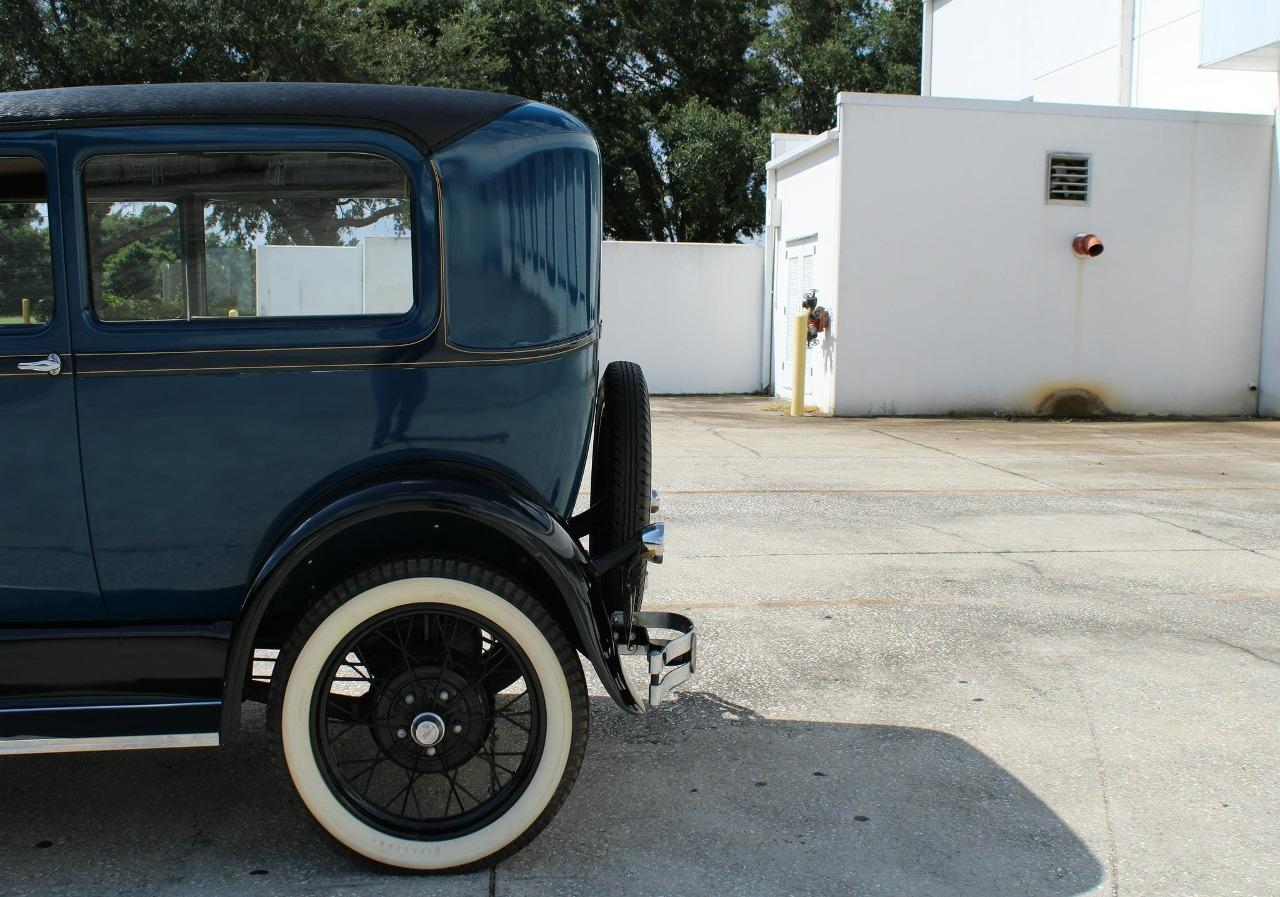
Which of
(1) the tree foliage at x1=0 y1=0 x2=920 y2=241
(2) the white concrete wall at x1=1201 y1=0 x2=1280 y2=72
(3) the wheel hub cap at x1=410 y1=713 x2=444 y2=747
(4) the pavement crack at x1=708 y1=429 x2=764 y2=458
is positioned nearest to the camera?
(3) the wheel hub cap at x1=410 y1=713 x2=444 y2=747

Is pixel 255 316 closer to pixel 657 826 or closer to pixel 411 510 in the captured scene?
pixel 411 510

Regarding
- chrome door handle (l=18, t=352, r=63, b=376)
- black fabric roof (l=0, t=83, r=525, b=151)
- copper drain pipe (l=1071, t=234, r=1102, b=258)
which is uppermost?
copper drain pipe (l=1071, t=234, r=1102, b=258)

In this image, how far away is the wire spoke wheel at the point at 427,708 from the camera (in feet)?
9.95

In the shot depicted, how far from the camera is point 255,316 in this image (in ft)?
10.3

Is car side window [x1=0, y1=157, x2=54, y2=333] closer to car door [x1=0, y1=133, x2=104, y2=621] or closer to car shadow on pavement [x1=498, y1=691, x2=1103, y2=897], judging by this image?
car door [x1=0, y1=133, x2=104, y2=621]

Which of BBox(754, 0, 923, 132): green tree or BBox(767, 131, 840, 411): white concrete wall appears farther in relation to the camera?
A: BBox(754, 0, 923, 132): green tree

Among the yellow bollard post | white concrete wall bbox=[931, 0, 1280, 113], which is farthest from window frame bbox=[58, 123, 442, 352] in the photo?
white concrete wall bbox=[931, 0, 1280, 113]

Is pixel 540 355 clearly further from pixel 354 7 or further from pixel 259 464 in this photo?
pixel 354 7

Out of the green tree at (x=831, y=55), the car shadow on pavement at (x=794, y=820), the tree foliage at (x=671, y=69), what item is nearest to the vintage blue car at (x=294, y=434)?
the car shadow on pavement at (x=794, y=820)

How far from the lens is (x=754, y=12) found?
106 feet

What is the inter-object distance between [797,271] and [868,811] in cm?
1427

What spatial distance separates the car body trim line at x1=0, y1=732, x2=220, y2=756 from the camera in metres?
2.89

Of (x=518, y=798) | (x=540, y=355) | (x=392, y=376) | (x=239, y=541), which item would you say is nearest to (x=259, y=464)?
(x=239, y=541)

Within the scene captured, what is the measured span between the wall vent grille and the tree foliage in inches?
545
